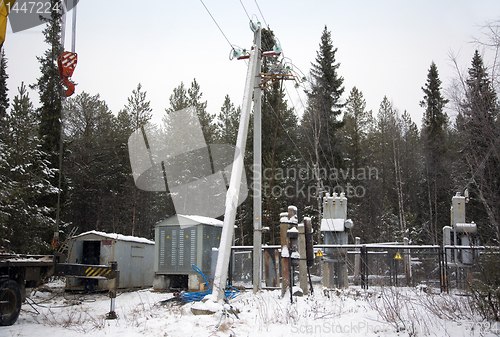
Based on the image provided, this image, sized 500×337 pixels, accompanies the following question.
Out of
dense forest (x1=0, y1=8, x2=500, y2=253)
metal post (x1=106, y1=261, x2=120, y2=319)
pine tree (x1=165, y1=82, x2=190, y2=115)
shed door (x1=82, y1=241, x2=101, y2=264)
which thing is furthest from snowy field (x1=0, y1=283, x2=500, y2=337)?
pine tree (x1=165, y1=82, x2=190, y2=115)

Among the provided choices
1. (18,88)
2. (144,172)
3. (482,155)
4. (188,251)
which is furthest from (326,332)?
(144,172)

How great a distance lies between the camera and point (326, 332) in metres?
6.25

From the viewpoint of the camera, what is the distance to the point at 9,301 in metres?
7.93

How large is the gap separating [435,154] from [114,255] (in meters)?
26.5

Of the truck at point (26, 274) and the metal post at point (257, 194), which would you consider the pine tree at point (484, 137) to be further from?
the truck at point (26, 274)

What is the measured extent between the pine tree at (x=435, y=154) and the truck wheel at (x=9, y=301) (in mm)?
26550

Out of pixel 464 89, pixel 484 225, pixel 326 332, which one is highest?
pixel 464 89

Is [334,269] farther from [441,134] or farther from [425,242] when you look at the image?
[441,134]

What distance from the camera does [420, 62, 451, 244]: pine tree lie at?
29.9 metres

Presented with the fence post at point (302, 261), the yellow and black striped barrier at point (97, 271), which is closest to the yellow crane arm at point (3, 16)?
the yellow and black striped barrier at point (97, 271)

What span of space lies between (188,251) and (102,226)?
20304 mm

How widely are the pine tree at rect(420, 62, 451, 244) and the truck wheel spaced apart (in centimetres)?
2655

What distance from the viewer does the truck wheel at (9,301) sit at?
25.3 feet

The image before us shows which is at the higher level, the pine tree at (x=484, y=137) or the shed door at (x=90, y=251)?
the pine tree at (x=484, y=137)
